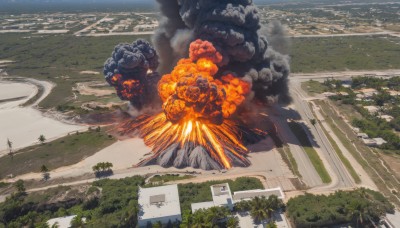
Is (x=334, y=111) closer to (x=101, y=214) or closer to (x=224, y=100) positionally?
(x=224, y=100)

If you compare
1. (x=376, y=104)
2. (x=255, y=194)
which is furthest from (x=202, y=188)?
(x=376, y=104)

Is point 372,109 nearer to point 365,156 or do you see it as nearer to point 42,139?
point 365,156

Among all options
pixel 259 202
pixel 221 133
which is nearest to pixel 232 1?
pixel 221 133

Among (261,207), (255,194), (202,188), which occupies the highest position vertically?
(261,207)

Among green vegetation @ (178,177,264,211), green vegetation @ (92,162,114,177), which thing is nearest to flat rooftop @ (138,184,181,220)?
green vegetation @ (178,177,264,211)

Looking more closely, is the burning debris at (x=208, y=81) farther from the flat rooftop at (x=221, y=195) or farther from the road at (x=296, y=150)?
the flat rooftop at (x=221, y=195)

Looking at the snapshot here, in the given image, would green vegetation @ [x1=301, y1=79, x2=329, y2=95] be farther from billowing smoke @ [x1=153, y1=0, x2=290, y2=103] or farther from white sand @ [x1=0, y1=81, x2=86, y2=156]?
white sand @ [x1=0, y1=81, x2=86, y2=156]
